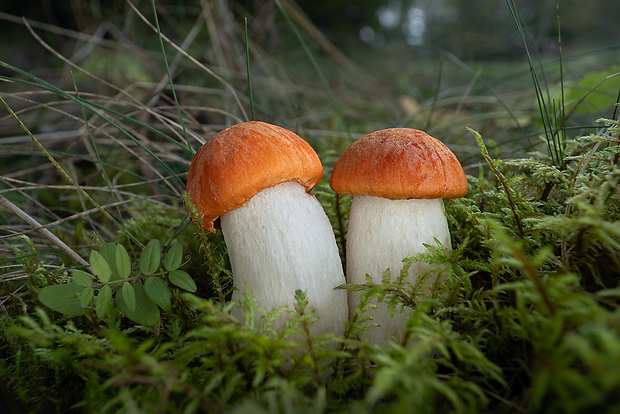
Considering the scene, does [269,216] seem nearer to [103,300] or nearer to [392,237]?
[392,237]

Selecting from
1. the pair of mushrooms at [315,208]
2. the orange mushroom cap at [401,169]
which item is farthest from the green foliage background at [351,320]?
the orange mushroom cap at [401,169]

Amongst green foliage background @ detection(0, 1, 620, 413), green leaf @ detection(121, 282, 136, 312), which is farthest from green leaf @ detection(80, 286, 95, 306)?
green leaf @ detection(121, 282, 136, 312)

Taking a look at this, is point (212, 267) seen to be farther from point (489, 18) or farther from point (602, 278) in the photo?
point (489, 18)

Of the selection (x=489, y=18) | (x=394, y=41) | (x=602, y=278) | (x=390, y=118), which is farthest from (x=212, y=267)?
(x=489, y=18)

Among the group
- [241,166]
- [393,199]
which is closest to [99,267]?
[241,166]

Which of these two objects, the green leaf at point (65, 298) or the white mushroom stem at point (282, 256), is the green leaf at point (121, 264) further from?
the white mushroom stem at point (282, 256)

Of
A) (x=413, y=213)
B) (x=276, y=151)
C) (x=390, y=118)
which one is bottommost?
(x=413, y=213)
